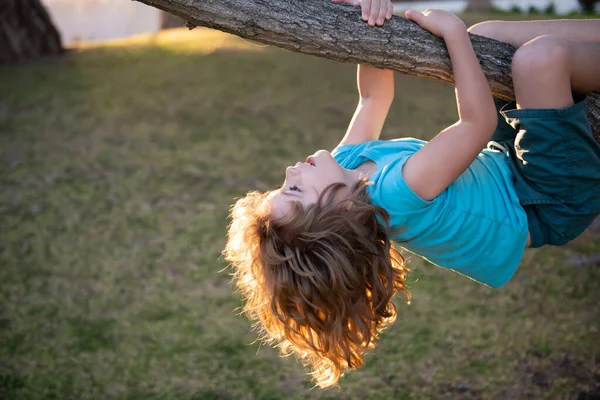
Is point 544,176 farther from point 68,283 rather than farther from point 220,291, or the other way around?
point 68,283

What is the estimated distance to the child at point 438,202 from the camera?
7.18ft

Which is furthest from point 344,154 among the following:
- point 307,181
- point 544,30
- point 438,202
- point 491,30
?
point 544,30

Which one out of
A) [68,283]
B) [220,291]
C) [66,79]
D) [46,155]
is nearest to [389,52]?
[220,291]

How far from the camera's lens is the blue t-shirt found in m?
2.29

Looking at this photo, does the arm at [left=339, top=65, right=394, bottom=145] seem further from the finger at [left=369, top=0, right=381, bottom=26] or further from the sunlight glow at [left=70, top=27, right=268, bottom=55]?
the sunlight glow at [left=70, top=27, right=268, bottom=55]

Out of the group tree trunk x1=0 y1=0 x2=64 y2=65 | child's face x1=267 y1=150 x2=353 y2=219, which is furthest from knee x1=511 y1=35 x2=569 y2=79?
tree trunk x1=0 y1=0 x2=64 y2=65

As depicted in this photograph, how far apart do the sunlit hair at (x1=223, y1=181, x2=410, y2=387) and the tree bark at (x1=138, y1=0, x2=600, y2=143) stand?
44 centimetres

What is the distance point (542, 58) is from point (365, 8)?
1.94 feet

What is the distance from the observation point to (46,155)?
20.0 ft

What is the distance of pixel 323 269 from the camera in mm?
2332

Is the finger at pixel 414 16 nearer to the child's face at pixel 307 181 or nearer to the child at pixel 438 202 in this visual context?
the child at pixel 438 202

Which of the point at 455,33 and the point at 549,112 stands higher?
the point at 455,33

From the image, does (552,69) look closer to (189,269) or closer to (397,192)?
(397,192)

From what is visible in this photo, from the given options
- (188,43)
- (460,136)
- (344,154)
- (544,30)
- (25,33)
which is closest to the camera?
(460,136)
